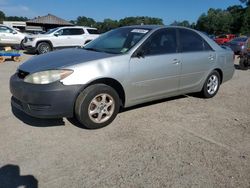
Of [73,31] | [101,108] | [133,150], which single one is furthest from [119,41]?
[73,31]

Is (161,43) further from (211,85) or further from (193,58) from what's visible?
(211,85)

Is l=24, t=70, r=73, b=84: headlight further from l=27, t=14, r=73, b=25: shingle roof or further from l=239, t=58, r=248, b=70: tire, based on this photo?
l=27, t=14, r=73, b=25: shingle roof

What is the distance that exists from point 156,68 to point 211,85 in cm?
202

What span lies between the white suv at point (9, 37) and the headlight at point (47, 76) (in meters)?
14.6

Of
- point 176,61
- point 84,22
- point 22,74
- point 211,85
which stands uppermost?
point 84,22

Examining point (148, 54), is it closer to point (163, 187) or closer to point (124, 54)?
point (124, 54)

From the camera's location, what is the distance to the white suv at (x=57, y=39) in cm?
1580

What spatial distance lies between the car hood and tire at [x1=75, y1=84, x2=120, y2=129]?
46cm

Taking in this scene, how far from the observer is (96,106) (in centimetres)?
427

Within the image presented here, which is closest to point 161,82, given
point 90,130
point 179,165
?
point 90,130

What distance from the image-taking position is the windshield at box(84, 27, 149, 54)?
476 cm

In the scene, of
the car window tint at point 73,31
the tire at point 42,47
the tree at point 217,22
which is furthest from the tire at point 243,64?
the tree at point 217,22

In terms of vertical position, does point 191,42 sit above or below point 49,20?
below

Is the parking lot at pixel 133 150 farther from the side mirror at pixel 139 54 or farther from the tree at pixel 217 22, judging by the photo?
the tree at pixel 217 22
